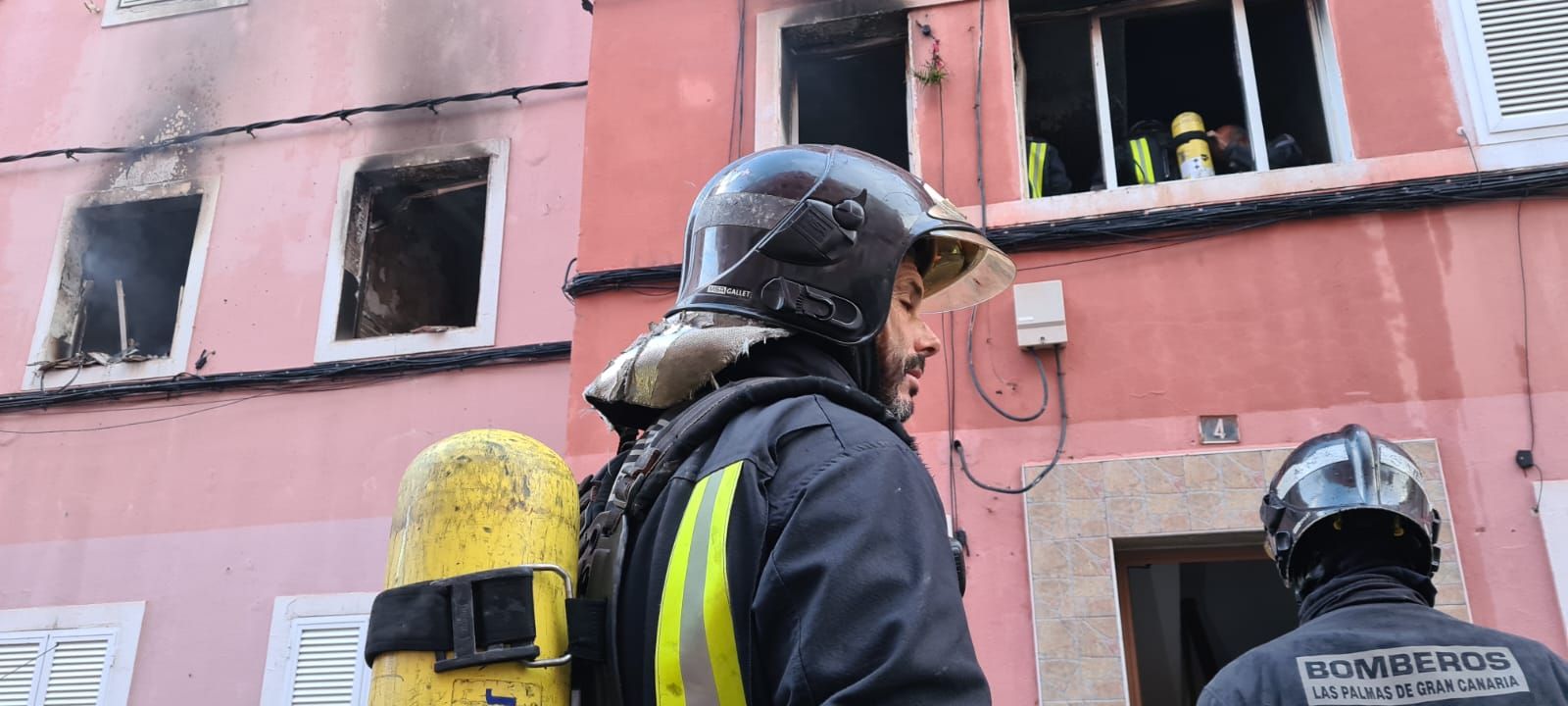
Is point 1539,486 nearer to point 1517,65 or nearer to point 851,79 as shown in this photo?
point 1517,65

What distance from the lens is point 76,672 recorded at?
25.7ft

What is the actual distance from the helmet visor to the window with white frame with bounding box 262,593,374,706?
17.2ft

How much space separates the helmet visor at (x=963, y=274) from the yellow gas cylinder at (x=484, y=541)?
1115mm

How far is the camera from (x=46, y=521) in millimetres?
8391

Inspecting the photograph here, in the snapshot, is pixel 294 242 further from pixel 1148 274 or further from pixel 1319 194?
pixel 1319 194

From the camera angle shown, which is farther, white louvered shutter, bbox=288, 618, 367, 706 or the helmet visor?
white louvered shutter, bbox=288, 618, 367, 706

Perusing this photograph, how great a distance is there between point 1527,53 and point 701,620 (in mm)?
6263

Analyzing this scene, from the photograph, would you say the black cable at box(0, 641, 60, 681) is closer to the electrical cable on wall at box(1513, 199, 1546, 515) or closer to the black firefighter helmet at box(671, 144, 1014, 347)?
the black firefighter helmet at box(671, 144, 1014, 347)

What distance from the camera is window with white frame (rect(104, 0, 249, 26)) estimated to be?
9.97m

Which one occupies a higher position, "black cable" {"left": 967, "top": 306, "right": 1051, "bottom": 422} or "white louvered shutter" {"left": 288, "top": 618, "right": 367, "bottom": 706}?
"black cable" {"left": 967, "top": 306, "right": 1051, "bottom": 422}

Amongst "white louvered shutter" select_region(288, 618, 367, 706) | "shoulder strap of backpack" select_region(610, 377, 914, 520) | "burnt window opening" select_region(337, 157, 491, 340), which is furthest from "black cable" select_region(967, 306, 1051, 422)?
"shoulder strap of backpack" select_region(610, 377, 914, 520)

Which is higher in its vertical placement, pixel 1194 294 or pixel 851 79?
pixel 851 79

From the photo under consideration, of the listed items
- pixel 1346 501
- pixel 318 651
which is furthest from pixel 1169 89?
pixel 318 651

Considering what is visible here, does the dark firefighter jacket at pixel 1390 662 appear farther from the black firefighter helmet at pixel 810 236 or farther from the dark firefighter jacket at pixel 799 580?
the dark firefighter jacket at pixel 799 580
